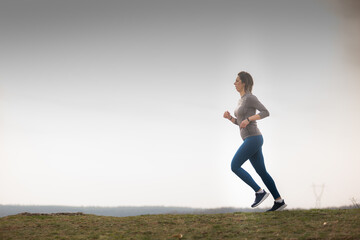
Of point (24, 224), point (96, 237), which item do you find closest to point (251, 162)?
point (96, 237)

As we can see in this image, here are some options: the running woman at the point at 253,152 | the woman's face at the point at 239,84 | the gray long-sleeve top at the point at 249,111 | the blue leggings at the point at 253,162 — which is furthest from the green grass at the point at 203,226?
the woman's face at the point at 239,84

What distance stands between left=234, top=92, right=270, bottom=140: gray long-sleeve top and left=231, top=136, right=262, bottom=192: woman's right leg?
0.15m

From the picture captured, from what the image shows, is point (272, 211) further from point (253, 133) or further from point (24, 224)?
point (24, 224)

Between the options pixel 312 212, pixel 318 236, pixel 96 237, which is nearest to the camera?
pixel 318 236

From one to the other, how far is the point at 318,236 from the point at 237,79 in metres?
3.75

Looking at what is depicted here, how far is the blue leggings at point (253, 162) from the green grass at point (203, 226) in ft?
1.91

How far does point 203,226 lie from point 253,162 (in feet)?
5.78

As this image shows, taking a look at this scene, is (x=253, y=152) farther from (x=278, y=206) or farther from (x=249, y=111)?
(x=278, y=206)

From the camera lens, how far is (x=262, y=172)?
24.0 ft

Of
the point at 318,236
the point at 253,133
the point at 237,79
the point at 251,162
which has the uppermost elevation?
the point at 237,79

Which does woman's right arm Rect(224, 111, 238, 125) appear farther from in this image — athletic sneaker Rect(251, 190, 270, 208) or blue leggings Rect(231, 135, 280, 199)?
athletic sneaker Rect(251, 190, 270, 208)

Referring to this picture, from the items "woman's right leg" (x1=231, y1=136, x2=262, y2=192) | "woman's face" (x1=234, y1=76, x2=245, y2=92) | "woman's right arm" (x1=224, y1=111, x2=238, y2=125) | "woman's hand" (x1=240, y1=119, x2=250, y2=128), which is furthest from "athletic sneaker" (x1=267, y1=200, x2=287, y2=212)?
"woman's face" (x1=234, y1=76, x2=245, y2=92)

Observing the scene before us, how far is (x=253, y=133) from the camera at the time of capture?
7.27 m

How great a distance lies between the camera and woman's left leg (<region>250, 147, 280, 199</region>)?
7.27 meters
